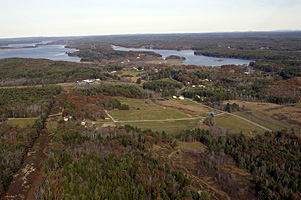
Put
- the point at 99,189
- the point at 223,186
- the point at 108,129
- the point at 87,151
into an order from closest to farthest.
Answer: the point at 99,189 → the point at 223,186 → the point at 87,151 → the point at 108,129

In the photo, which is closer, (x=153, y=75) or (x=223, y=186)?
(x=223, y=186)

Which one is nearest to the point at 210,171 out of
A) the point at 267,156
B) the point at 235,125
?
the point at 267,156

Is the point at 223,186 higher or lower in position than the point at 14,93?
lower

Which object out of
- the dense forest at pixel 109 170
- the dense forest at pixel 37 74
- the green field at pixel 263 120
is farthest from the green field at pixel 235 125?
the dense forest at pixel 37 74

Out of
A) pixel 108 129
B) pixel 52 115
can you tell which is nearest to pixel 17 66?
pixel 52 115

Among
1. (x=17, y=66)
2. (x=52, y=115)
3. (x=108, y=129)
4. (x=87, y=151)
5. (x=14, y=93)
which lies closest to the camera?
(x=87, y=151)

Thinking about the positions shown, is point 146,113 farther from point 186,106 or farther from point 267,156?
point 267,156

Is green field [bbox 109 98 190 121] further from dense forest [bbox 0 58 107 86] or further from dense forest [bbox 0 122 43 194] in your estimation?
dense forest [bbox 0 58 107 86]

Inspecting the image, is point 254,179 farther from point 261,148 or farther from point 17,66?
point 17,66
